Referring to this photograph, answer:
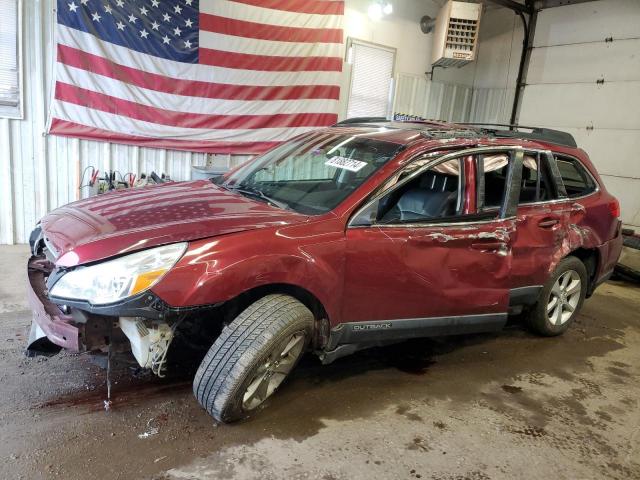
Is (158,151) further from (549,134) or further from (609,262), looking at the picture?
(609,262)

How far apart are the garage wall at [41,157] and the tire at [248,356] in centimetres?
402

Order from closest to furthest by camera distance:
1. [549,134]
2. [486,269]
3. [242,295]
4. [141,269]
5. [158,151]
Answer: [141,269], [242,295], [486,269], [549,134], [158,151]

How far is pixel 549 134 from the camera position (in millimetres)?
3898

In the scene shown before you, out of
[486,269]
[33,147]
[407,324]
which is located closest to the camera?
[407,324]

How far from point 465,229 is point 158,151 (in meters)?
4.19

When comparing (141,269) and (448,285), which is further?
(448,285)

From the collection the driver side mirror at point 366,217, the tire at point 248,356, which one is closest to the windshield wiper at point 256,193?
the driver side mirror at point 366,217

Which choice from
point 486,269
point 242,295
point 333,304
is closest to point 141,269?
point 242,295

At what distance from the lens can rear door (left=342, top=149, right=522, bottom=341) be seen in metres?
2.69

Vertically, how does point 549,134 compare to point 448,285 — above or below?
above

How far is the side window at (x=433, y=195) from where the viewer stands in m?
2.98

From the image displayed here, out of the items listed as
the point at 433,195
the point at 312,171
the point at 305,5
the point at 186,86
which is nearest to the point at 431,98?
the point at 305,5

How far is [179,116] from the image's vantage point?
580 centimetres

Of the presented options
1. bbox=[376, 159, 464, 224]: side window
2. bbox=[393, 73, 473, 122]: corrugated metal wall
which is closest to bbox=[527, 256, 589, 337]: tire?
bbox=[376, 159, 464, 224]: side window
